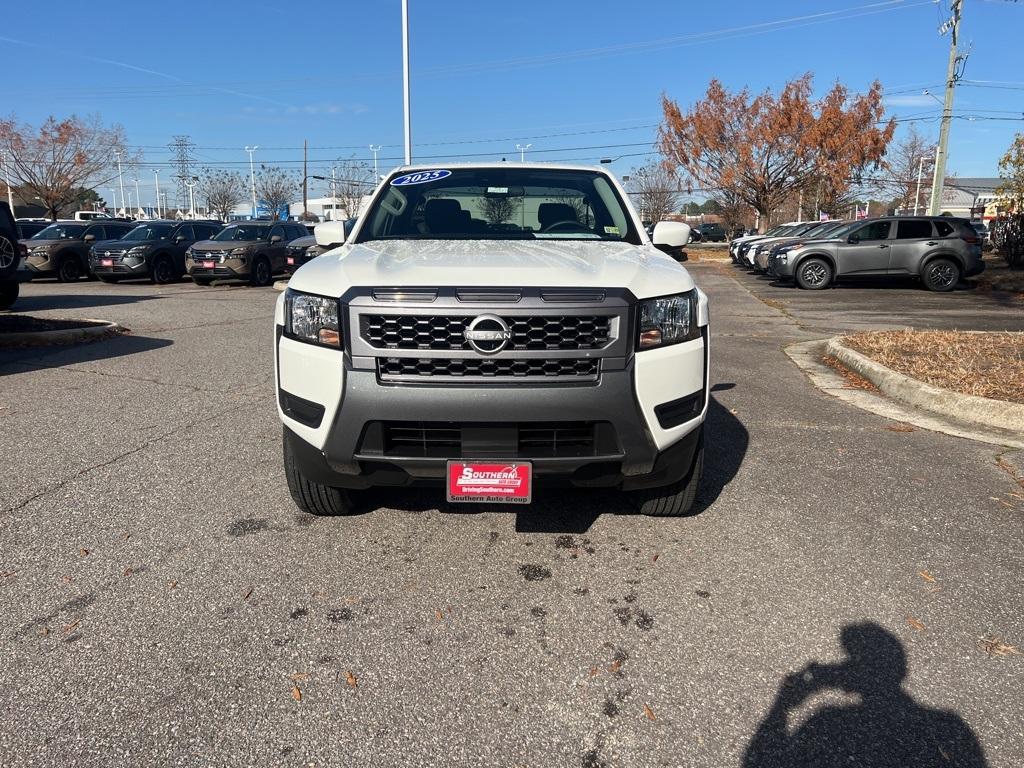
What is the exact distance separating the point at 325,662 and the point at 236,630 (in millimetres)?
415

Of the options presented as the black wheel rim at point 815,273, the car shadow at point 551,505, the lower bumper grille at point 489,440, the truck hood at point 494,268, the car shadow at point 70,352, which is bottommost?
the car shadow at point 551,505

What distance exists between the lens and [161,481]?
13.6 ft

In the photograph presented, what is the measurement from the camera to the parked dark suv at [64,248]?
1847 centimetres

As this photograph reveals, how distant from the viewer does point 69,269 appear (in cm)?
1920

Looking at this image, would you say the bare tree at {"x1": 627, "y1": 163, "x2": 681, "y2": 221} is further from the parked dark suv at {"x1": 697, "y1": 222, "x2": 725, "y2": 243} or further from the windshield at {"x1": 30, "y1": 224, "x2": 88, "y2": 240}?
the windshield at {"x1": 30, "y1": 224, "x2": 88, "y2": 240}

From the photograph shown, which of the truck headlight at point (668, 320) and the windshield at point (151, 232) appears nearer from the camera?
the truck headlight at point (668, 320)

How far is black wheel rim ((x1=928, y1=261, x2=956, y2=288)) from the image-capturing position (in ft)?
53.4

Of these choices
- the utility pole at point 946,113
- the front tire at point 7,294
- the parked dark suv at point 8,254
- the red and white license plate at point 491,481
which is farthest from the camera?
the utility pole at point 946,113

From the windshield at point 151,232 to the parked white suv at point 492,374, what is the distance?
17.8m

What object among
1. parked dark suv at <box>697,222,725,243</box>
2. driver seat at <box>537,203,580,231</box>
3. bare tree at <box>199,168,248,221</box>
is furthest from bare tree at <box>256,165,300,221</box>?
driver seat at <box>537,203,580,231</box>

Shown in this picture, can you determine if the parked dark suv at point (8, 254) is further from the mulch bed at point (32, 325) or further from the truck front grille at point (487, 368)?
the truck front grille at point (487, 368)

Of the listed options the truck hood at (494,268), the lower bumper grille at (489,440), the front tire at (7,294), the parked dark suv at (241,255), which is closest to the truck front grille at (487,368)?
the lower bumper grille at (489,440)

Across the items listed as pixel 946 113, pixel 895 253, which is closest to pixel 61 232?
pixel 895 253

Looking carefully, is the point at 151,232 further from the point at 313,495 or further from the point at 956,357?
the point at 956,357
